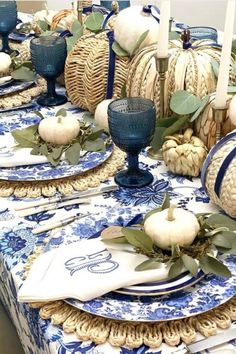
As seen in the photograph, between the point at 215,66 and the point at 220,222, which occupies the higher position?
the point at 215,66

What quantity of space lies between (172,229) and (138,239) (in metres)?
0.05

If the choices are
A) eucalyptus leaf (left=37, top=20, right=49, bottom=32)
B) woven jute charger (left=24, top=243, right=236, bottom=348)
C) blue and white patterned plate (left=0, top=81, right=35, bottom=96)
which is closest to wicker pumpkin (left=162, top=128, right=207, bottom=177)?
woven jute charger (left=24, top=243, right=236, bottom=348)

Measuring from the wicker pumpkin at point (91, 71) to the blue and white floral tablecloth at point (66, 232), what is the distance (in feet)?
0.67

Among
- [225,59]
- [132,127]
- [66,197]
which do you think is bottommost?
[66,197]

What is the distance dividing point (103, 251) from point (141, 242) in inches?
2.0

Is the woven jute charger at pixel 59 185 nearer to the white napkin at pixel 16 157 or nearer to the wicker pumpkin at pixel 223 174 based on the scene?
the white napkin at pixel 16 157

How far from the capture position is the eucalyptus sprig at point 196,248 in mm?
714

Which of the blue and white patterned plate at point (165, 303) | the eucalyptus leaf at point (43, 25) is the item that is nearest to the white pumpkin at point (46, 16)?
the eucalyptus leaf at point (43, 25)

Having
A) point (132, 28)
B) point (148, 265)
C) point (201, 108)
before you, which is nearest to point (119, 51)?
point (132, 28)

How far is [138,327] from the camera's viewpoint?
0.66m

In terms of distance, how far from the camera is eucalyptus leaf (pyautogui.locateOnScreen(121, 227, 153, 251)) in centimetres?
75

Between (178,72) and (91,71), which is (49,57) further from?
(178,72)

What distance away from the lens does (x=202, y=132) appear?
1.03 meters

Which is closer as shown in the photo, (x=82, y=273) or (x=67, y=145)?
(x=82, y=273)
